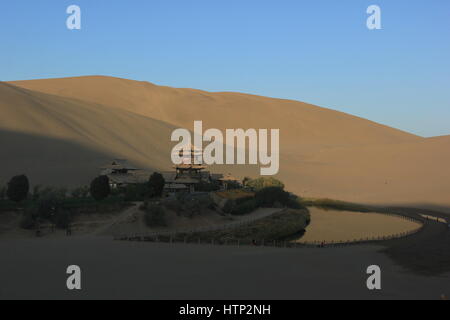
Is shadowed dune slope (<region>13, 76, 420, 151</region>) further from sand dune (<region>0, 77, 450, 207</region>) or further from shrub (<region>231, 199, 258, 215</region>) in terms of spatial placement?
shrub (<region>231, 199, 258, 215</region>)

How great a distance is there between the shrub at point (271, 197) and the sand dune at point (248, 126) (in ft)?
50.9

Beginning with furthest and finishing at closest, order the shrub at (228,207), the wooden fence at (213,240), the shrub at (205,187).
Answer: the shrub at (205,187), the shrub at (228,207), the wooden fence at (213,240)

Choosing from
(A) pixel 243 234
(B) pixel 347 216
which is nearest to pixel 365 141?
(B) pixel 347 216

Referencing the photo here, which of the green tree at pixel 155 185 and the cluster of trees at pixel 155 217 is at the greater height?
the green tree at pixel 155 185

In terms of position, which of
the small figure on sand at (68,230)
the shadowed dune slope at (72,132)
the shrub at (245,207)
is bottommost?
the small figure on sand at (68,230)

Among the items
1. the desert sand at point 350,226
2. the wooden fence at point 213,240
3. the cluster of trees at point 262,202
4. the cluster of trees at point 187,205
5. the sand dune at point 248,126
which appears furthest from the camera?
the sand dune at point 248,126

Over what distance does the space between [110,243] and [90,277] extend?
685 cm

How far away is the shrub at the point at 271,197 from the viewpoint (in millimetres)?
40625

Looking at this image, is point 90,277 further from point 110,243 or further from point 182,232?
point 182,232

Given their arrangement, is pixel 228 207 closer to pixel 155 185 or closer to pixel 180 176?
pixel 155 185

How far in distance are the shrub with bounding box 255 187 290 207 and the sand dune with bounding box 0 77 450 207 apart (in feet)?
50.9

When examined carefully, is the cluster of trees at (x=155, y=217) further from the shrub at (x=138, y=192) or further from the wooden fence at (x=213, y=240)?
the shrub at (x=138, y=192)

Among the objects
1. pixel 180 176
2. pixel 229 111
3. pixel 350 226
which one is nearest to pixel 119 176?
pixel 180 176

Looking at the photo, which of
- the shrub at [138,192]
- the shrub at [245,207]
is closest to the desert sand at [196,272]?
the shrub at [138,192]
